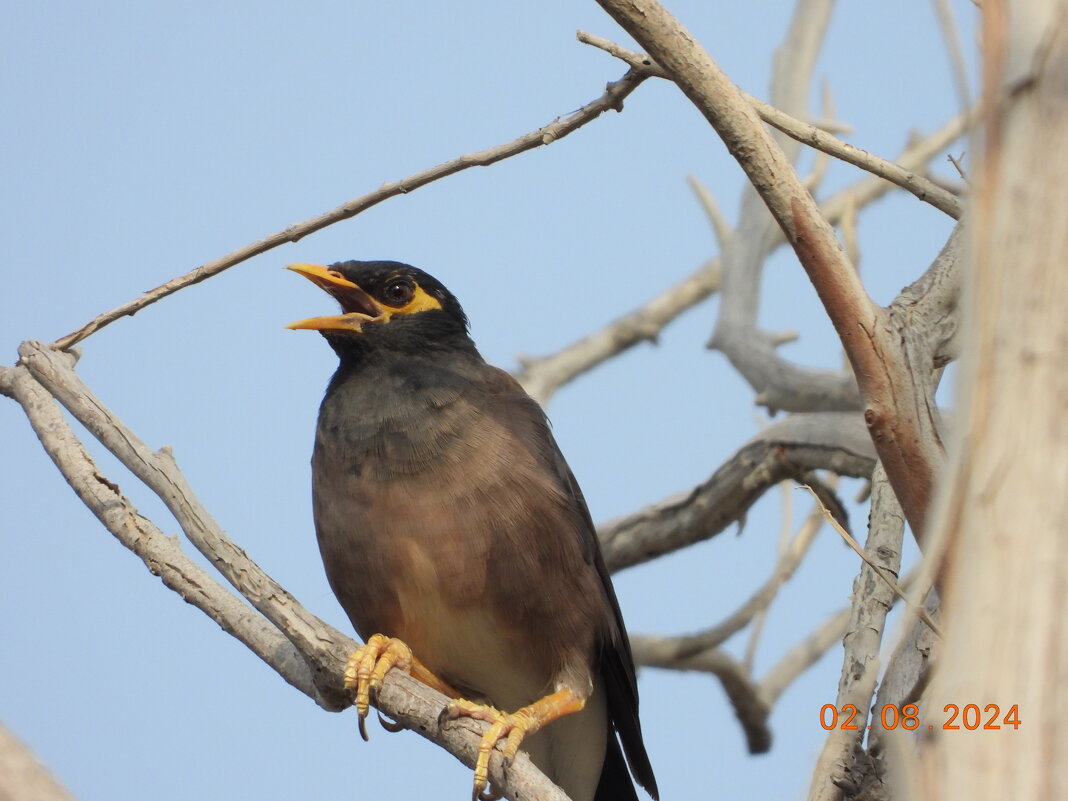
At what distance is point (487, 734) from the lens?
3.31 meters

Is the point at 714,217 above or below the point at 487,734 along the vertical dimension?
above

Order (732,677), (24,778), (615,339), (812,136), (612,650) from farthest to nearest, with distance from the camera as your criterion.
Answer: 1. (615,339)
2. (732,677)
3. (612,650)
4. (812,136)
5. (24,778)

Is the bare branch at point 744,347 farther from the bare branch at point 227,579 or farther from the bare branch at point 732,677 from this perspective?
the bare branch at point 227,579

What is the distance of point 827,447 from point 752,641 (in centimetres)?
179

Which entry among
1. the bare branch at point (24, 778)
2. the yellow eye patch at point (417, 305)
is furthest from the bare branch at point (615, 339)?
the bare branch at point (24, 778)

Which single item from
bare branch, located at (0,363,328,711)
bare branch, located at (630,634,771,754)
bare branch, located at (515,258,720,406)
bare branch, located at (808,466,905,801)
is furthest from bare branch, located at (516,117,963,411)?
bare branch, located at (0,363,328,711)

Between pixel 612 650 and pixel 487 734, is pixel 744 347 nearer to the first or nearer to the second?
pixel 612 650

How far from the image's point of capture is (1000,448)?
4.53 ft

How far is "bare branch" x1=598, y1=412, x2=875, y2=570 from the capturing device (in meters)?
5.77

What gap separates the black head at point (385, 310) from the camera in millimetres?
4418

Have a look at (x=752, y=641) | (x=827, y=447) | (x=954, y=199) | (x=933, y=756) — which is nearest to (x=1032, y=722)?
(x=933, y=756)

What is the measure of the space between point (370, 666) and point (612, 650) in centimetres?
107

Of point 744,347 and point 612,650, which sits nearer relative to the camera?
point 612,650

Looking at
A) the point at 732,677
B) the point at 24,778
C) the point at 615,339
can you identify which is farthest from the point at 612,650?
the point at 615,339
